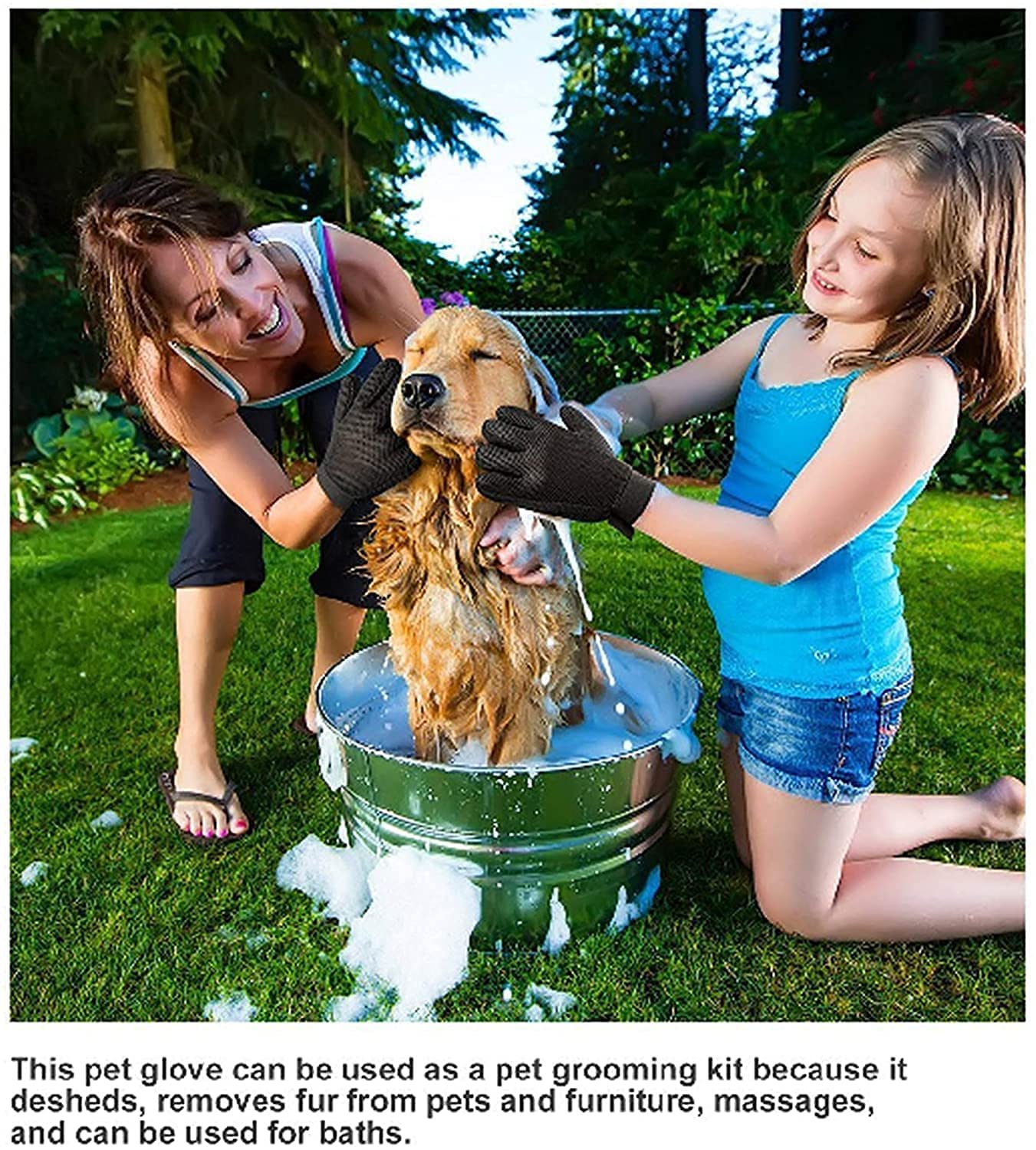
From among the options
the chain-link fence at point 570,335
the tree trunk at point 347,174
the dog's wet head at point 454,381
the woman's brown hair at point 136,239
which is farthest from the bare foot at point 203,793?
the tree trunk at point 347,174

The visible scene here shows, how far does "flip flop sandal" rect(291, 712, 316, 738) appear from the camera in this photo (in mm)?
2979

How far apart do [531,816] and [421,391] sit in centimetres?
82

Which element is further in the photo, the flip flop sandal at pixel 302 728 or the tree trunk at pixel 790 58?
the tree trunk at pixel 790 58

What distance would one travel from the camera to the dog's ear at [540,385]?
178 cm

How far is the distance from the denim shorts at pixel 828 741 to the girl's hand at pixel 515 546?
0.58m

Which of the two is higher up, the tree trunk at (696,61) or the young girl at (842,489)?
the tree trunk at (696,61)

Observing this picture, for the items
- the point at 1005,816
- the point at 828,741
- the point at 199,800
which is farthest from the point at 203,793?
the point at 1005,816

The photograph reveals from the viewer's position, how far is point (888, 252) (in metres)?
1.66

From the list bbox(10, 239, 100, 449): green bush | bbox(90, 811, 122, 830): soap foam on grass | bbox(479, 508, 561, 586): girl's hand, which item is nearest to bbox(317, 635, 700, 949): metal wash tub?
bbox(479, 508, 561, 586): girl's hand

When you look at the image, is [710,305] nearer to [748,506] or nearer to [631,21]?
[631,21]

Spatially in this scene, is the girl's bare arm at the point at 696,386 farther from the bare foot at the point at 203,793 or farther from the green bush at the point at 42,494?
the green bush at the point at 42,494

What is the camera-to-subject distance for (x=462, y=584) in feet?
6.13

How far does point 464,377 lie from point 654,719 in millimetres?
1071

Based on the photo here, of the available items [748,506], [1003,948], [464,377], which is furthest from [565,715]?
[1003,948]
